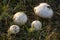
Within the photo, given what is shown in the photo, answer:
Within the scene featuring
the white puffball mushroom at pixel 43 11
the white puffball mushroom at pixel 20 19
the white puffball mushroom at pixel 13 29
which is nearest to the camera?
the white puffball mushroom at pixel 13 29

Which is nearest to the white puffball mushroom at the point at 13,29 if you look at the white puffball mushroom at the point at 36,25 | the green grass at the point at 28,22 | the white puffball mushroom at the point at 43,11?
the green grass at the point at 28,22

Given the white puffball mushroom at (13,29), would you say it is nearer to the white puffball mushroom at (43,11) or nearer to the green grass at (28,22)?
the green grass at (28,22)

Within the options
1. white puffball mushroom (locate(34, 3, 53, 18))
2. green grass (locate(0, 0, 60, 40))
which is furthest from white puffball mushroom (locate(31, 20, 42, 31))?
white puffball mushroom (locate(34, 3, 53, 18))

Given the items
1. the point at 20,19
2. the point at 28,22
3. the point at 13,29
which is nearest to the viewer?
the point at 13,29

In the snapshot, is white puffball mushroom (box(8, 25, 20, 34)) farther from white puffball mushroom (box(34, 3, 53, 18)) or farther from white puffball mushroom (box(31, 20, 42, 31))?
white puffball mushroom (box(34, 3, 53, 18))

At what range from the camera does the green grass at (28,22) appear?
280 centimetres

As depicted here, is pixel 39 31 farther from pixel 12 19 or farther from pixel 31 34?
pixel 12 19

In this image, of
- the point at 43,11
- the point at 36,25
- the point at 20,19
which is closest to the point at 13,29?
the point at 20,19

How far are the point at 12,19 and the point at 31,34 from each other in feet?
1.24

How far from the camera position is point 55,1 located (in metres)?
3.33

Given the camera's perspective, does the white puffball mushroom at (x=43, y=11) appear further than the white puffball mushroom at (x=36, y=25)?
Yes

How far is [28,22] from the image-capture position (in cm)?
299

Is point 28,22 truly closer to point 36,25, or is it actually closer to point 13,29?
point 36,25

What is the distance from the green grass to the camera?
2.80 metres
